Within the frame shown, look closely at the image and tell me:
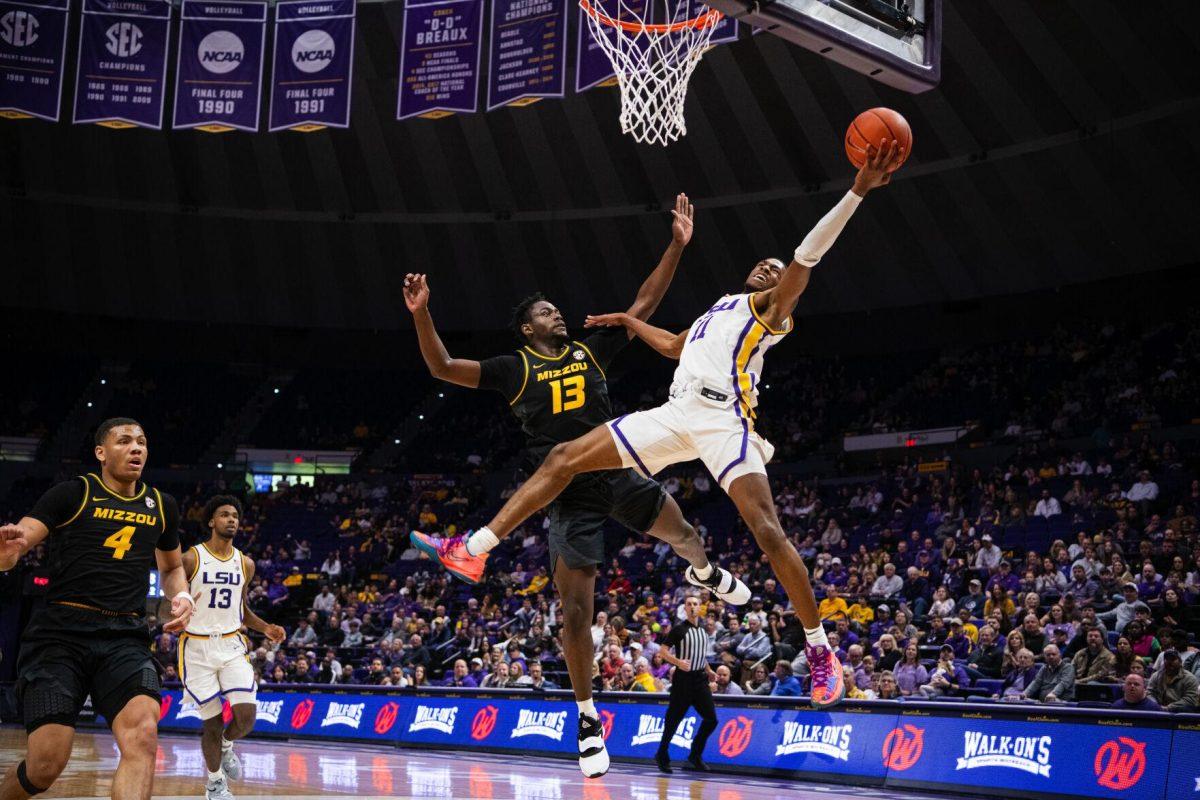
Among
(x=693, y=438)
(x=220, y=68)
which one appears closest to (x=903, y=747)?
(x=693, y=438)

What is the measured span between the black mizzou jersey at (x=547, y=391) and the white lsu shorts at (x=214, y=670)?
15.1 feet

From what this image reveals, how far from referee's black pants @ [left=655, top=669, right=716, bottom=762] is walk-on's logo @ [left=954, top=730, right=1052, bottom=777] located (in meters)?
2.91

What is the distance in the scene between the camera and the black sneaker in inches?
292

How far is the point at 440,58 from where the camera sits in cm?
1941

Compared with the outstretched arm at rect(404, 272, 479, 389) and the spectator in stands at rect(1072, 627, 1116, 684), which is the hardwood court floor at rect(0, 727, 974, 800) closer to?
the spectator in stands at rect(1072, 627, 1116, 684)

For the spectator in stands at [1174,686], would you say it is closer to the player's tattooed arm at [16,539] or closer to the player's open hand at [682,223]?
the player's open hand at [682,223]

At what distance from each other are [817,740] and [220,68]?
14.1 metres

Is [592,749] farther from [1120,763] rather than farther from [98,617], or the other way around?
[1120,763]

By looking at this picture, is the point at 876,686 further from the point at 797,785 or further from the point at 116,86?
the point at 116,86

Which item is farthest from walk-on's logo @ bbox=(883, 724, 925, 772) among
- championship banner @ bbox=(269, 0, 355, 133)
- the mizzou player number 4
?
championship banner @ bbox=(269, 0, 355, 133)

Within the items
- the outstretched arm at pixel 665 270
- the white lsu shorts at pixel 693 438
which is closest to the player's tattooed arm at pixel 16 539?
the white lsu shorts at pixel 693 438

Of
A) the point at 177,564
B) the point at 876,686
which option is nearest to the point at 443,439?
the point at 876,686

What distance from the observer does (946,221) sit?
27484 mm

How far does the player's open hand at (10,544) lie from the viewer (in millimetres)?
5730
